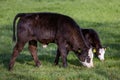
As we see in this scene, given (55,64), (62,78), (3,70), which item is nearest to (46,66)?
(55,64)

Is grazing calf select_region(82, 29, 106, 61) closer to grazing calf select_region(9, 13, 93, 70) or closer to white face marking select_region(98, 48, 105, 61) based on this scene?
white face marking select_region(98, 48, 105, 61)

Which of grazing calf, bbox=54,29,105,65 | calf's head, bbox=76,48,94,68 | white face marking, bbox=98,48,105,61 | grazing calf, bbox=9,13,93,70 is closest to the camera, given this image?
grazing calf, bbox=9,13,93,70

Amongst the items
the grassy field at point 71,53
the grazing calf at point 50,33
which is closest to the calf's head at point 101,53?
the grassy field at point 71,53

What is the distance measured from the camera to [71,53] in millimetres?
14523

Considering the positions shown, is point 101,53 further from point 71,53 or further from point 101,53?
point 71,53

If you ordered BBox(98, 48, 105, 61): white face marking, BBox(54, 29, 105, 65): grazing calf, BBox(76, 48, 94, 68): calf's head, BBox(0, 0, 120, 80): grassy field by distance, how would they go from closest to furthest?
1. BBox(0, 0, 120, 80): grassy field
2. BBox(76, 48, 94, 68): calf's head
3. BBox(98, 48, 105, 61): white face marking
4. BBox(54, 29, 105, 65): grazing calf

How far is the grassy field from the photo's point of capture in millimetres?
10438

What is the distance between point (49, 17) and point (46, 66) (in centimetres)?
159

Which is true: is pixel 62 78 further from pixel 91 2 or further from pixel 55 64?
pixel 91 2

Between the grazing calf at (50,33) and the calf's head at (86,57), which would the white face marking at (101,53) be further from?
the grazing calf at (50,33)

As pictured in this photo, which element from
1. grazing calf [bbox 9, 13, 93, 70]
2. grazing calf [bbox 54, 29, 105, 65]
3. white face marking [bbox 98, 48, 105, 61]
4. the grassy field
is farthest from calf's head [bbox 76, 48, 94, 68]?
grazing calf [bbox 54, 29, 105, 65]

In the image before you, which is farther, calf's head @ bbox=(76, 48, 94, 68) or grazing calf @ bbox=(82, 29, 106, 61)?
grazing calf @ bbox=(82, 29, 106, 61)

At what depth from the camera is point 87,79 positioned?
32.9 feet

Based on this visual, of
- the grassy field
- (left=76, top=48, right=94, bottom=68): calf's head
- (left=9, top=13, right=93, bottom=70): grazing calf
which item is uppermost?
(left=9, top=13, right=93, bottom=70): grazing calf
